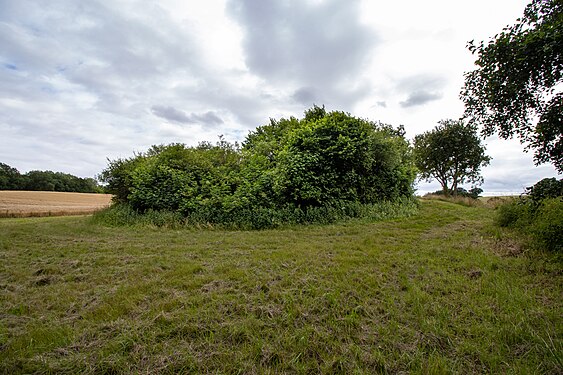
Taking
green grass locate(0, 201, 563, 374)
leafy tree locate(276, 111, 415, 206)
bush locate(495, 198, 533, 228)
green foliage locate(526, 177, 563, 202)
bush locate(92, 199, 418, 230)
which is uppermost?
leafy tree locate(276, 111, 415, 206)

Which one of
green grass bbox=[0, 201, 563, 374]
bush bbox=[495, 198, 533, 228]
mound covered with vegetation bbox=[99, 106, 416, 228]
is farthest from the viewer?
mound covered with vegetation bbox=[99, 106, 416, 228]

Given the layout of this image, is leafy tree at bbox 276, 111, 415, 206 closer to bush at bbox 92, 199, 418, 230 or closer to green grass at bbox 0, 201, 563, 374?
bush at bbox 92, 199, 418, 230

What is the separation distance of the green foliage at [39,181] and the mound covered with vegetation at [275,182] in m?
40.3

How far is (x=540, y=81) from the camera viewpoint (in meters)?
4.38

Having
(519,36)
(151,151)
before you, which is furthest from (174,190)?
(519,36)

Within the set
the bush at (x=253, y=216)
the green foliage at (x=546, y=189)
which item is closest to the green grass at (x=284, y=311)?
the green foliage at (x=546, y=189)

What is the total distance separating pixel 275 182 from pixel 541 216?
7238 mm

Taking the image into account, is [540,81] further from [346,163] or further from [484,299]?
[346,163]

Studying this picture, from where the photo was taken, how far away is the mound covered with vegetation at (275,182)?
9227mm

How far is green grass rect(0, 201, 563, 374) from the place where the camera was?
6.73ft

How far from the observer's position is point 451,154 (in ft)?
78.5

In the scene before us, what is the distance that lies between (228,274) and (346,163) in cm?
741

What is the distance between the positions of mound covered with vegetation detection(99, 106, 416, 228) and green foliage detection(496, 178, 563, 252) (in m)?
3.80

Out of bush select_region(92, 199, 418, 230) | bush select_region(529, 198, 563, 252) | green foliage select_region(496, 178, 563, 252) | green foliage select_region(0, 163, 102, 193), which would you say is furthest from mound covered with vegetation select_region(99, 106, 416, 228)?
green foliage select_region(0, 163, 102, 193)
